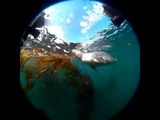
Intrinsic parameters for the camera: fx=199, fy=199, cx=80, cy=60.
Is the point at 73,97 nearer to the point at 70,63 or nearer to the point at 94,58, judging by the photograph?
the point at 70,63

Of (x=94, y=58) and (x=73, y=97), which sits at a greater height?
(x=94, y=58)

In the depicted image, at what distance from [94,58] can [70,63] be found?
0.31m

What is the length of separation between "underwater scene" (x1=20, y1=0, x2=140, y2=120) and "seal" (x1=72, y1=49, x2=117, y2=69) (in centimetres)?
1

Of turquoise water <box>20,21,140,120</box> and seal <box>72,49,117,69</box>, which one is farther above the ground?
seal <box>72,49,117,69</box>

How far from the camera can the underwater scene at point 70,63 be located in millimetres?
1869

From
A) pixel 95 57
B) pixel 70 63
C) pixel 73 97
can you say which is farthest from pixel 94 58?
pixel 73 97

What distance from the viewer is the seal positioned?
2.03m

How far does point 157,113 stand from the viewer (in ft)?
6.23

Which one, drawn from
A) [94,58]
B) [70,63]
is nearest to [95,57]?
[94,58]

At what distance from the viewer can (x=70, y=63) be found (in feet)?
6.62

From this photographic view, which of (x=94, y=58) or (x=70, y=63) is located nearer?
(x=70, y=63)

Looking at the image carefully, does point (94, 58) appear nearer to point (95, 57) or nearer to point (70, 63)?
point (95, 57)

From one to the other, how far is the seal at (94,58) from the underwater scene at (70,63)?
0.01 metres

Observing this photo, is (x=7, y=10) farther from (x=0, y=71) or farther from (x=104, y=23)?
(x=104, y=23)
